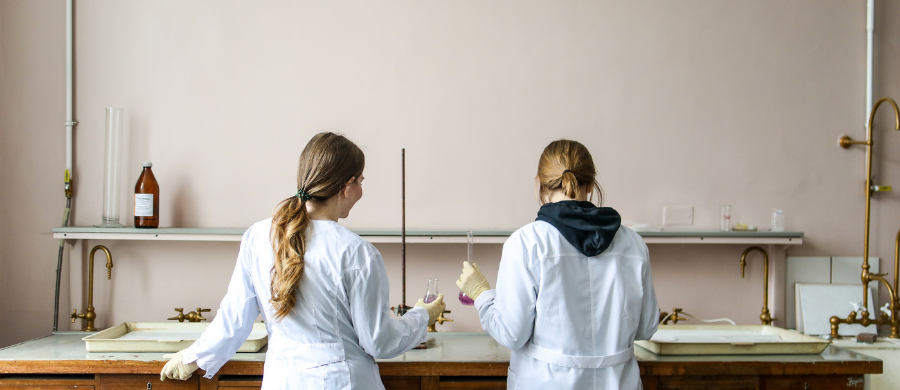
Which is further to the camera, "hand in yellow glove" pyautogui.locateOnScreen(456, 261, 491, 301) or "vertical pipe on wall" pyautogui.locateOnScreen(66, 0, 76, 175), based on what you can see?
"vertical pipe on wall" pyautogui.locateOnScreen(66, 0, 76, 175)

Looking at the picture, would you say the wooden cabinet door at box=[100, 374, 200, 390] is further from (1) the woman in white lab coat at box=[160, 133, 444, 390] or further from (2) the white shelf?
(2) the white shelf

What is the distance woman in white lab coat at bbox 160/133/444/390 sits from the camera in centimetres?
114

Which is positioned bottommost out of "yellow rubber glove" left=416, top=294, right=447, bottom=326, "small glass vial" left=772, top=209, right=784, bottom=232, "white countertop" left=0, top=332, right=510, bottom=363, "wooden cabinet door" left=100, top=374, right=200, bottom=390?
"wooden cabinet door" left=100, top=374, right=200, bottom=390

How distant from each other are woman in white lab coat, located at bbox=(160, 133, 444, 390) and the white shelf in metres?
0.63

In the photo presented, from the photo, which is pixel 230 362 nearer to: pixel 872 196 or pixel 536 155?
pixel 536 155

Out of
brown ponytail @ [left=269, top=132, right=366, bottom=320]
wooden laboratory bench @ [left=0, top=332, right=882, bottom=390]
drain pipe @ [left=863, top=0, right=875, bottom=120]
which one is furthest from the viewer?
drain pipe @ [left=863, top=0, right=875, bottom=120]

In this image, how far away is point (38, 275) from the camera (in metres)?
2.01

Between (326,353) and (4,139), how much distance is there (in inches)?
64.8

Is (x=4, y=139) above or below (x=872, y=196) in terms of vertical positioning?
above

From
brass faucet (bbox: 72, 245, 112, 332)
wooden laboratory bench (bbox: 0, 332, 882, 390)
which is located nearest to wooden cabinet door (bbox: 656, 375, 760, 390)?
wooden laboratory bench (bbox: 0, 332, 882, 390)

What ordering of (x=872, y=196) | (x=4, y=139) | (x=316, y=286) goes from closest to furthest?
(x=316, y=286)
(x=4, y=139)
(x=872, y=196)

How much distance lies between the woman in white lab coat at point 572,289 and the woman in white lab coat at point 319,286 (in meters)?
0.29

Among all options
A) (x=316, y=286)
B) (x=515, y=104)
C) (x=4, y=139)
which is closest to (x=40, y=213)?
(x=4, y=139)

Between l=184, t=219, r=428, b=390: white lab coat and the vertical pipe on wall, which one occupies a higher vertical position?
the vertical pipe on wall
